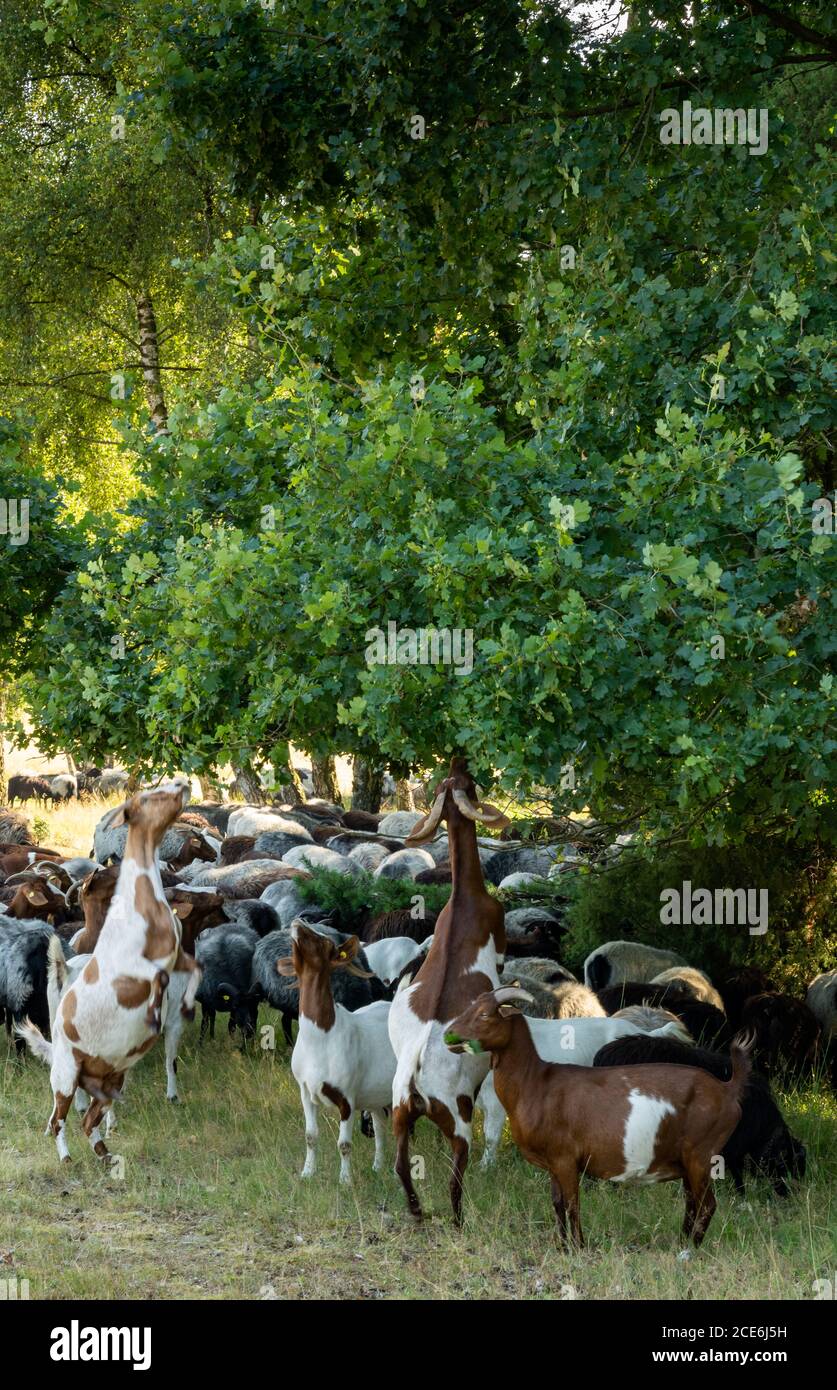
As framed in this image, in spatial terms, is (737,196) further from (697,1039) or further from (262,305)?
(697,1039)

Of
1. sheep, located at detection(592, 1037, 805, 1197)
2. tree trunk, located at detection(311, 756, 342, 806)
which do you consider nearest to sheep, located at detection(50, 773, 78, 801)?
tree trunk, located at detection(311, 756, 342, 806)

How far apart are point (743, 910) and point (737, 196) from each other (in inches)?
252

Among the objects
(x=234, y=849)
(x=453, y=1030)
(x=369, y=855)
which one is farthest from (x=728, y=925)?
(x=234, y=849)

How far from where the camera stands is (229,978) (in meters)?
13.8

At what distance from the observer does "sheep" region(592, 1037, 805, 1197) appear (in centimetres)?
951

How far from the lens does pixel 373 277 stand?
42.6 ft

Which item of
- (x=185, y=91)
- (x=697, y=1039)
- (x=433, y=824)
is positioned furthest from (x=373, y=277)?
(x=697, y=1039)

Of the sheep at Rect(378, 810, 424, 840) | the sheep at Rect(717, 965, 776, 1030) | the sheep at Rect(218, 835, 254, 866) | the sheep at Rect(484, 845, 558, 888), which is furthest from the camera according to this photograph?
the sheep at Rect(378, 810, 424, 840)

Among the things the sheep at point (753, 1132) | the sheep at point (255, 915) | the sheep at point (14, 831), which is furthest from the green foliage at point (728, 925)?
the sheep at point (14, 831)

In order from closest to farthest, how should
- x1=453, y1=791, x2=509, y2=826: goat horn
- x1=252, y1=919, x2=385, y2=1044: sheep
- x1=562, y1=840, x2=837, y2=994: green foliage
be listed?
x1=453, y1=791, x2=509, y2=826: goat horn < x1=252, y1=919, x2=385, y2=1044: sheep < x1=562, y1=840, x2=837, y2=994: green foliage

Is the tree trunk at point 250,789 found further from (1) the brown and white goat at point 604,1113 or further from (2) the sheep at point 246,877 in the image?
(1) the brown and white goat at point 604,1113

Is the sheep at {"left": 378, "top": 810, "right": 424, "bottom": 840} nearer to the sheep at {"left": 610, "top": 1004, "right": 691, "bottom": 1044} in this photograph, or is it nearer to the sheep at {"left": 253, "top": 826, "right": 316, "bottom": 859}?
the sheep at {"left": 253, "top": 826, "right": 316, "bottom": 859}

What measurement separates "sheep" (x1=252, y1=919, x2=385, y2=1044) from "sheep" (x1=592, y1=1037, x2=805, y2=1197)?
3483 mm
